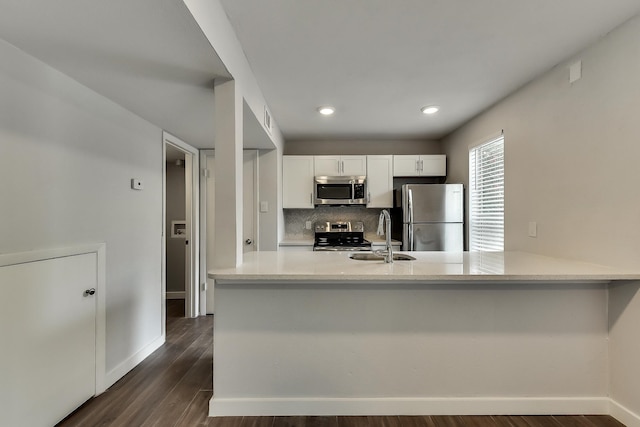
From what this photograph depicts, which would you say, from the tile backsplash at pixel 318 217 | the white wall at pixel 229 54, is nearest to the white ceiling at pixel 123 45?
the white wall at pixel 229 54

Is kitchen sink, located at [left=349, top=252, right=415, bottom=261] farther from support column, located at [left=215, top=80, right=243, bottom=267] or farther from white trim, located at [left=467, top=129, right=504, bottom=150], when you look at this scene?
white trim, located at [left=467, top=129, right=504, bottom=150]

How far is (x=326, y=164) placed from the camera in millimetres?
4113

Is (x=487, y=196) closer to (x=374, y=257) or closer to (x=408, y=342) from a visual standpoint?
(x=374, y=257)

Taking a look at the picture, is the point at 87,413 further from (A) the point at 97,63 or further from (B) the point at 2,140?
(A) the point at 97,63

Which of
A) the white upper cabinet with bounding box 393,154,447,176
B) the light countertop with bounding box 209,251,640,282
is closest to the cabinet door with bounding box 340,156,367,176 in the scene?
the white upper cabinet with bounding box 393,154,447,176

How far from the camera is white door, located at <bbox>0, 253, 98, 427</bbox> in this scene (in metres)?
1.57

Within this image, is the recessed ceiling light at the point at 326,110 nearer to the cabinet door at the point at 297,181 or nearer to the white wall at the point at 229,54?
the white wall at the point at 229,54

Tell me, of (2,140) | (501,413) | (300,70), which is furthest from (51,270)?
(501,413)

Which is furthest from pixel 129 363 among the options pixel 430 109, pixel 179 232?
pixel 430 109

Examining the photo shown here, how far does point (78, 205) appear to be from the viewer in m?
2.01

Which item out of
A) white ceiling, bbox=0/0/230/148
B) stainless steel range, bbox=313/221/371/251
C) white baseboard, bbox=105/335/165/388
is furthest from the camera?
stainless steel range, bbox=313/221/371/251

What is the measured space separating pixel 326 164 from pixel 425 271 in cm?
260

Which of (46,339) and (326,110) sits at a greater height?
(326,110)

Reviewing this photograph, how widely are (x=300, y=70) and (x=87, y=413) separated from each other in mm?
2673
